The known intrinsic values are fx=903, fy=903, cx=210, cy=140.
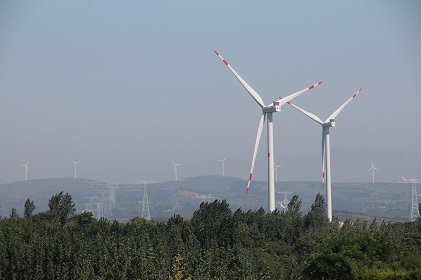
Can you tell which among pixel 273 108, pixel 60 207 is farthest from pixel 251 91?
pixel 60 207

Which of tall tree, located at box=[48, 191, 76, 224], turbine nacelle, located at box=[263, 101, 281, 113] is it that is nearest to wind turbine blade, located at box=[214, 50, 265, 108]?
turbine nacelle, located at box=[263, 101, 281, 113]

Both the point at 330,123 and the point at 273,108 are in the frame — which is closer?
the point at 273,108

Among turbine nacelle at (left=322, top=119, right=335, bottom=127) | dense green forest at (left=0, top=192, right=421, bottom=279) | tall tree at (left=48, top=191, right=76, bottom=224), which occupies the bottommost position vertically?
dense green forest at (left=0, top=192, right=421, bottom=279)

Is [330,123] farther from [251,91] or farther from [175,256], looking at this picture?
[175,256]

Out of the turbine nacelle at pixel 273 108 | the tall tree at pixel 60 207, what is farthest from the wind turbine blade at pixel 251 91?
the tall tree at pixel 60 207

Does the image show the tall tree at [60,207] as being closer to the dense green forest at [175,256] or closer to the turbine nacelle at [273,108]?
the dense green forest at [175,256]

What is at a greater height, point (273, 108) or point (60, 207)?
point (273, 108)

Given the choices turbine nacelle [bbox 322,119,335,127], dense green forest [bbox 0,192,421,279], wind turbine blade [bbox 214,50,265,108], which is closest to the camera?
dense green forest [bbox 0,192,421,279]

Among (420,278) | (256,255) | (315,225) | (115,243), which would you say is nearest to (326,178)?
(315,225)

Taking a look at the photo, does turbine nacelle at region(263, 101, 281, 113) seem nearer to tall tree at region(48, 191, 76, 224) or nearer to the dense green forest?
the dense green forest

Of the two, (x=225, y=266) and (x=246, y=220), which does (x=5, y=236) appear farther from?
(x=246, y=220)

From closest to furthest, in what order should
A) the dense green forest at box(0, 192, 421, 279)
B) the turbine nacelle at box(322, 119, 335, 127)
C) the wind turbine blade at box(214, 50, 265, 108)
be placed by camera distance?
the dense green forest at box(0, 192, 421, 279)
the wind turbine blade at box(214, 50, 265, 108)
the turbine nacelle at box(322, 119, 335, 127)

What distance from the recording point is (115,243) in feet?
281

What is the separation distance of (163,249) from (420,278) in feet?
90.4
